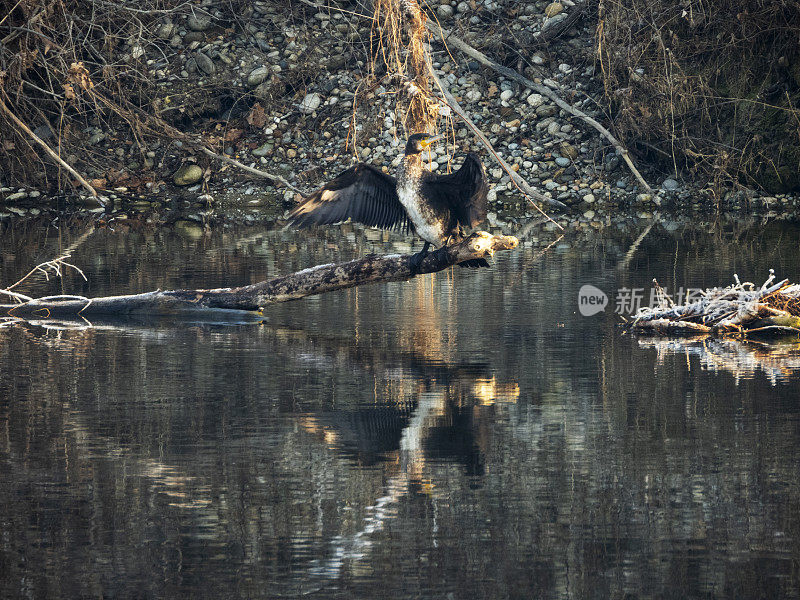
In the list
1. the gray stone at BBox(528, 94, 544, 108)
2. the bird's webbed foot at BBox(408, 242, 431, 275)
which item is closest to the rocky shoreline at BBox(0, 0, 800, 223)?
the gray stone at BBox(528, 94, 544, 108)

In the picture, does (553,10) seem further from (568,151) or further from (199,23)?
(199,23)

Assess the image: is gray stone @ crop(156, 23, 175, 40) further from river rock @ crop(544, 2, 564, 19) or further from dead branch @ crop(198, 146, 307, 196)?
river rock @ crop(544, 2, 564, 19)

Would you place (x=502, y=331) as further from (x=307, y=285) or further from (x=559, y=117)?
(x=559, y=117)

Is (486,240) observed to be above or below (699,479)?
above

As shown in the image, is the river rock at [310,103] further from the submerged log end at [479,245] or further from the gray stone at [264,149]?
→ the submerged log end at [479,245]

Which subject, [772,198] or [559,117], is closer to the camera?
[772,198]

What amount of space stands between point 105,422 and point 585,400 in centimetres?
247

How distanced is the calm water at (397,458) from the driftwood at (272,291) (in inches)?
7.4

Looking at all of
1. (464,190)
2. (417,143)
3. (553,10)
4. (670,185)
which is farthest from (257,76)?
(464,190)

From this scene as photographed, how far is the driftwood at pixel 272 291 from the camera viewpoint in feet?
27.5

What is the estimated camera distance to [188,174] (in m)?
19.5

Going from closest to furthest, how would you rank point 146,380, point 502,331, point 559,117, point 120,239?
point 146,380 < point 502,331 < point 120,239 < point 559,117

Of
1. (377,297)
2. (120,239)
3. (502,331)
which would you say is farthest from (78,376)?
(120,239)

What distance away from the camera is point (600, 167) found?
18.8m
